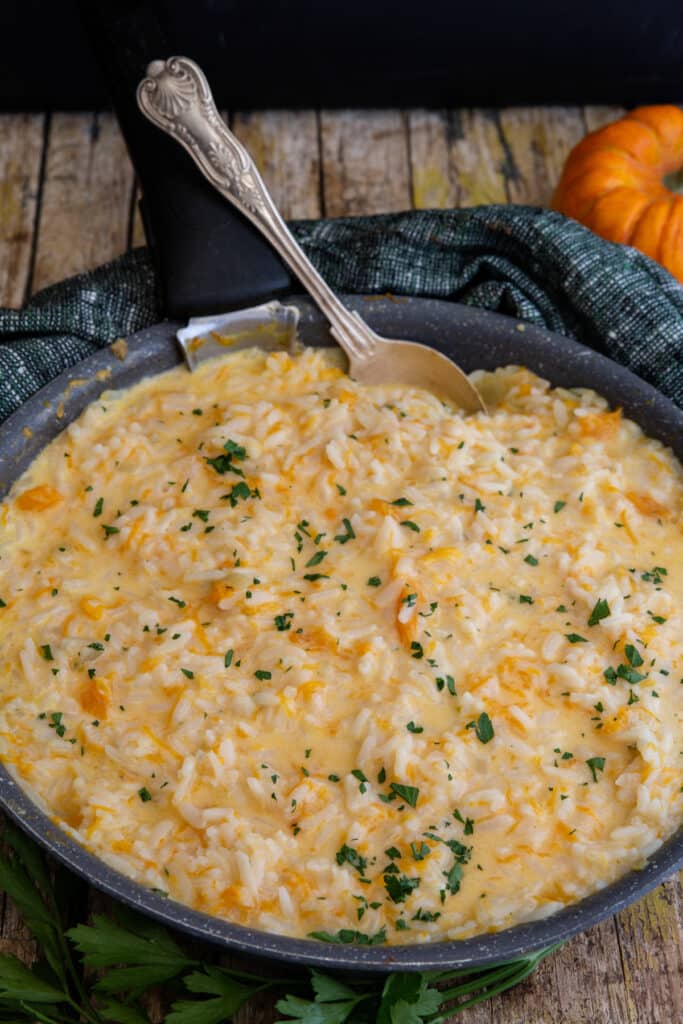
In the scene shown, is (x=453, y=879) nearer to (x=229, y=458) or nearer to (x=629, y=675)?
(x=629, y=675)

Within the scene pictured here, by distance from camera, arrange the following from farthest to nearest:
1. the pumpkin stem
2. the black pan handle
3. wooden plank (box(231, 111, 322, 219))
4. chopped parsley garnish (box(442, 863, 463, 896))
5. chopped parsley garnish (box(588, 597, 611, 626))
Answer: wooden plank (box(231, 111, 322, 219)) → the pumpkin stem → the black pan handle → chopped parsley garnish (box(588, 597, 611, 626)) → chopped parsley garnish (box(442, 863, 463, 896))

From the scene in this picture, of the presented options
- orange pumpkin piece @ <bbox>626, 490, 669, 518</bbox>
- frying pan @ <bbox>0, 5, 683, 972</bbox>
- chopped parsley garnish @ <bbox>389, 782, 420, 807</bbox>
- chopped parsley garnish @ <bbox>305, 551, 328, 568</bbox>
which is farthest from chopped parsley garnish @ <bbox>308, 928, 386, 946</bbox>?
frying pan @ <bbox>0, 5, 683, 972</bbox>

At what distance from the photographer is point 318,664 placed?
121 inches

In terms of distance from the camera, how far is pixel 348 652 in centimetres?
311

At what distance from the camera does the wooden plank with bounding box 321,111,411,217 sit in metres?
5.20

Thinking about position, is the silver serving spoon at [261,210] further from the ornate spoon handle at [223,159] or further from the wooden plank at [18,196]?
the wooden plank at [18,196]

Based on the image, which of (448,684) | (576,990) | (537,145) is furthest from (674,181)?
(576,990)

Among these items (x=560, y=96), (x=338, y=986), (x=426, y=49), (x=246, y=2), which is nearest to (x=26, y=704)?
(x=338, y=986)

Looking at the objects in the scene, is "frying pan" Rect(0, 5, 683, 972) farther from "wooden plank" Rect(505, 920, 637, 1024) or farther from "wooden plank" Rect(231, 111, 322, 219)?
"wooden plank" Rect(505, 920, 637, 1024)

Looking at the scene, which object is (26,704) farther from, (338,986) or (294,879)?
(338,986)

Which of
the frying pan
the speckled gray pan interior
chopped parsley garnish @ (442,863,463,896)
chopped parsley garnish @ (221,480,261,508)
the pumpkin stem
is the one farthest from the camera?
the pumpkin stem

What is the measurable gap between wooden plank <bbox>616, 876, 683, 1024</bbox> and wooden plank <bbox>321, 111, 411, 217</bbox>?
3.09 metres

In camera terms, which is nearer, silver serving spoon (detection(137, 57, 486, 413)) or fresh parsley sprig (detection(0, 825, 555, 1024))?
fresh parsley sprig (detection(0, 825, 555, 1024))

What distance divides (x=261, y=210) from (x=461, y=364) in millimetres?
825
